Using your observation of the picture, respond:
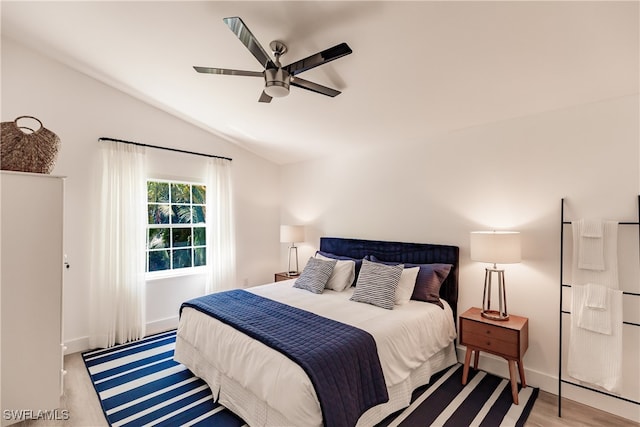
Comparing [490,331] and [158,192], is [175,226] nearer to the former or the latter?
[158,192]

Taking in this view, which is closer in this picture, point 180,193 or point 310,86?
point 310,86

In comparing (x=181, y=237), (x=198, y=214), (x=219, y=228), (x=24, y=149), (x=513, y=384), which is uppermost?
(x=24, y=149)

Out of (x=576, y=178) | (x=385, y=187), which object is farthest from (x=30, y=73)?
(x=576, y=178)

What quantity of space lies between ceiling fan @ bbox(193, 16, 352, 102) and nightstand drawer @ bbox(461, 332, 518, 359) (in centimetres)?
232

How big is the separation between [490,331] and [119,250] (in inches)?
153

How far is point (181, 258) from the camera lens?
4.30 m

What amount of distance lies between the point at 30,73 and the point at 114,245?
1934mm

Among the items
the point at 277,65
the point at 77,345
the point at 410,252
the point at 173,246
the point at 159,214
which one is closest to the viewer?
the point at 277,65

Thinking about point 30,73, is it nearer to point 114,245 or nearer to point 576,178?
point 114,245

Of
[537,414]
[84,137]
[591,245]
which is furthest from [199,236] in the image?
[591,245]

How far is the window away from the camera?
160 inches

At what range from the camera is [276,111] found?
3.46m

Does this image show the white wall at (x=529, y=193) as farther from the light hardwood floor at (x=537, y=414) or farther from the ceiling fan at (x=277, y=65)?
the ceiling fan at (x=277, y=65)

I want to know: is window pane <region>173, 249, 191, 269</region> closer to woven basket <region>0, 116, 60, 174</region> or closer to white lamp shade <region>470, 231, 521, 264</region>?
woven basket <region>0, 116, 60, 174</region>
